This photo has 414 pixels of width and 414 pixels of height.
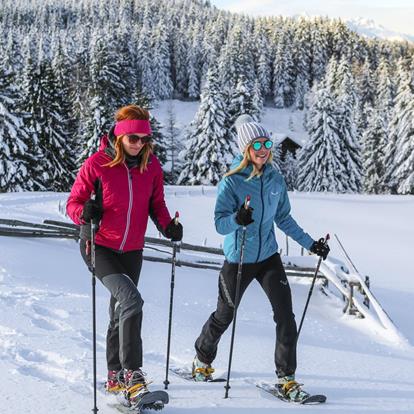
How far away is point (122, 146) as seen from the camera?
4203 millimetres

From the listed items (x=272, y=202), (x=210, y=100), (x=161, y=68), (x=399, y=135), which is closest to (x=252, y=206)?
(x=272, y=202)

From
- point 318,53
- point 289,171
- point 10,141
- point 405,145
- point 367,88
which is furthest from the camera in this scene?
point 318,53

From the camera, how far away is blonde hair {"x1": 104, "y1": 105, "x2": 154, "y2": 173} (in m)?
4.14

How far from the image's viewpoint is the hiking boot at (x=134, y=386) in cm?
397

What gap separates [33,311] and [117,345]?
2801 millimetres

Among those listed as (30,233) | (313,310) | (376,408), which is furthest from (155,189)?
(30,233)

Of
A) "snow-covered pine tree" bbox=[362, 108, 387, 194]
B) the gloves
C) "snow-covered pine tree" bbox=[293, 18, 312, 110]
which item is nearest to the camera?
the gloves

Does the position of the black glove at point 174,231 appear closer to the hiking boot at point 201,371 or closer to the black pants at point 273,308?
the black pants at point 273,308

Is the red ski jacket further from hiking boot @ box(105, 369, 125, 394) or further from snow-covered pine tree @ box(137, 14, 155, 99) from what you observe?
snow-covered pine tree @ box(137, 14, 155, 99)

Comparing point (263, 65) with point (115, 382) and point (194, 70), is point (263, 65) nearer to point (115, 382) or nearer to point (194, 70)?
point (194, 70)

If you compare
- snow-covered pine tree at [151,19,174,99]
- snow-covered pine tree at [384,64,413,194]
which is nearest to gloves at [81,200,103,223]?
snow-covered pine tree at [384,64,413,194]

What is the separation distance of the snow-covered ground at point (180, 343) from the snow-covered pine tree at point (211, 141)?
30198mm

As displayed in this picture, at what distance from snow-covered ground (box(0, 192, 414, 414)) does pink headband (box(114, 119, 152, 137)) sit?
207cm

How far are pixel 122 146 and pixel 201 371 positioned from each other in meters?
2.14
